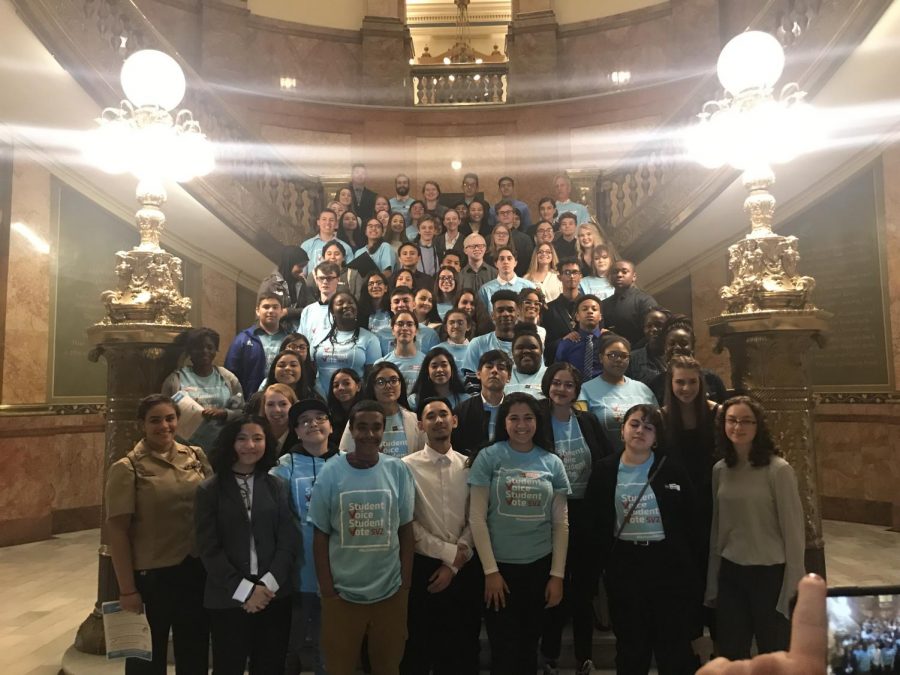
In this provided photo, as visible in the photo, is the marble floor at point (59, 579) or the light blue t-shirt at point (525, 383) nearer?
the light blue t-shirt at point (525, 383)

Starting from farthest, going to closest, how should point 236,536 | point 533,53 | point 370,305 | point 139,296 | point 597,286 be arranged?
1. point 533,53
2. point 597,286
3. point 370,305
4. point 139,296
5. point 236,536

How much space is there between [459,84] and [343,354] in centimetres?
1162

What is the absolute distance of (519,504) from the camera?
129 inches

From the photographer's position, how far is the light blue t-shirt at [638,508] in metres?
3.22

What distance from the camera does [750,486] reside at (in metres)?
3.26

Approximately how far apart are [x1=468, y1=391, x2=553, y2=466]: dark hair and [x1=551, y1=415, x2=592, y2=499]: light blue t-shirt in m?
0.26

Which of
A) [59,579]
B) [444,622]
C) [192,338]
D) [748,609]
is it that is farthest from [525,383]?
[59,579]

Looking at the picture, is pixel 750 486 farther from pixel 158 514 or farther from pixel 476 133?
pixel 476 133

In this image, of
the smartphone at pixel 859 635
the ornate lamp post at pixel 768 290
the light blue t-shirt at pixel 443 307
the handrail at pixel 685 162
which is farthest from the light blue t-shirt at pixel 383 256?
the smartphone at pixel 859 635

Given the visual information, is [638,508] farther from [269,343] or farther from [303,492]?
[269,343]

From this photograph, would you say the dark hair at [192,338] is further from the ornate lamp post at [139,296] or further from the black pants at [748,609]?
the black pants at [748,609]

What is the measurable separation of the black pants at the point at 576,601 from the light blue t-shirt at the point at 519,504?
0.99 feet

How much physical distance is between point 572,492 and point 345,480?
1.27 m

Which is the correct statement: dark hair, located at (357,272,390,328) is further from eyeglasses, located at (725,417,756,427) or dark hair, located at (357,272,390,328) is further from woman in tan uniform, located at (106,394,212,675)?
eyeglasses, located at (725,417,756,427)
